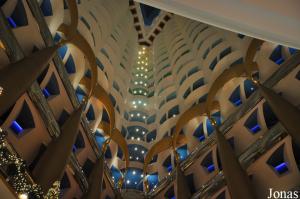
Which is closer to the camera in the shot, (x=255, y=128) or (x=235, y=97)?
(x=255, y=128)

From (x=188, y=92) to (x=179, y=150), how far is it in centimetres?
575

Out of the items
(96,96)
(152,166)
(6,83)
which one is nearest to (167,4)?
(6,83)

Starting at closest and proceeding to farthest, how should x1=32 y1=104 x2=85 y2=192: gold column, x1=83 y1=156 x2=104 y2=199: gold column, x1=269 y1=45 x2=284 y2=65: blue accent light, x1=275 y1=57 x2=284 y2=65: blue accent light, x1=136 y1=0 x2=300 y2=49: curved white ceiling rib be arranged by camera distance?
x1=136 y1=0 x2=300 y2=49: curved white ceiling rib < x1=32 y1=104 x2=85 y2=192: gold column < x1=83 y1=156 x2=104 y2=199: gold column < x1=275 y1=57 x2=284 y2=65: blue accent light < x1=269 y1=45 x2=284 y2=65: blue accent light

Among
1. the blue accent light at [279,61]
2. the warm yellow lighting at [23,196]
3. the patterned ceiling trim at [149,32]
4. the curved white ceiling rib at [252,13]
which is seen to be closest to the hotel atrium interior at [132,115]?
the warm yellow lighting at [23,196]

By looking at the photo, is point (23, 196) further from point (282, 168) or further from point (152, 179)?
point (152, 179)

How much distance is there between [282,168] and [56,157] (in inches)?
442

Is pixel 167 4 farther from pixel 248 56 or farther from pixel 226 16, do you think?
pixel 248 56

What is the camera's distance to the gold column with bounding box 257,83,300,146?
46.4 feet

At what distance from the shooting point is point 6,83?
42.1 feet

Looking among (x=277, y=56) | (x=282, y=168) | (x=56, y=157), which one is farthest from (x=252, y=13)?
(x=277, y=56)

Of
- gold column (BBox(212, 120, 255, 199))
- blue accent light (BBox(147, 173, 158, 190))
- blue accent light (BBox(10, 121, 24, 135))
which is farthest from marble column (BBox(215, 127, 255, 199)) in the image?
blue accent light (BBox(10, 121, 24, 135))

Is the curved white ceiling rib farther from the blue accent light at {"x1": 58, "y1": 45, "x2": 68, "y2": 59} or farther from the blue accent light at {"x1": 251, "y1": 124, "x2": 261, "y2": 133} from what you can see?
the blue accent light at {"x1": 58, "y1": 45, "x2": 68, "y2": 59}

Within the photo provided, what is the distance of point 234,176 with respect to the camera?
51.2ft

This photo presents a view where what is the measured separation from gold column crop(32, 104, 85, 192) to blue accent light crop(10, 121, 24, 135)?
1.59 m
